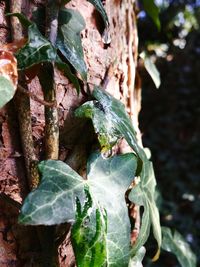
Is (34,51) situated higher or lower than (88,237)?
higher

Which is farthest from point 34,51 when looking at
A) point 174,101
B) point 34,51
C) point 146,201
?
point 174,101

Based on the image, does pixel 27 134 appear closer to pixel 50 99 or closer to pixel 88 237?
pixel 50 99

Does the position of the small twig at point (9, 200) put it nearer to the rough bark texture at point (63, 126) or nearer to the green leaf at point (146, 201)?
the rough bark texture at point (63, 126)

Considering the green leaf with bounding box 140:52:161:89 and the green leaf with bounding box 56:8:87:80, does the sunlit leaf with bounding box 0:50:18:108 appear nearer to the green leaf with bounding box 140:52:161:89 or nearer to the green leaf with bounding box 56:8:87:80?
the green leaf with bounding box 56:8:87:80

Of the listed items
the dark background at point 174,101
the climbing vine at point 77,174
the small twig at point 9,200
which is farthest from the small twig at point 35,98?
the dark background at point 174,101

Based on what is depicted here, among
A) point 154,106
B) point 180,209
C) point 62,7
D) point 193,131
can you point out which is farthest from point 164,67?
point 62,7

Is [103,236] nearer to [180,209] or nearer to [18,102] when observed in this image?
[18,102]
